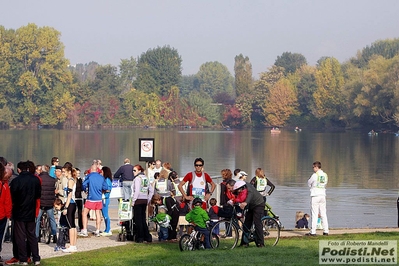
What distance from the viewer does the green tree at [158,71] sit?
141375mm

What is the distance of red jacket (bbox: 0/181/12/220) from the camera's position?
37.3 feet

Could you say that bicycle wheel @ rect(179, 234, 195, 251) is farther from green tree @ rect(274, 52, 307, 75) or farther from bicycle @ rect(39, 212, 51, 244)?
green tree @ rect(274, 52, 307, 75)

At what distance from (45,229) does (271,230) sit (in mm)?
4201

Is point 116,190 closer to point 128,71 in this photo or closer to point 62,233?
point 62,233

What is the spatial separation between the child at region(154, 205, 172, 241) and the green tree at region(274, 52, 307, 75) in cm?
15278

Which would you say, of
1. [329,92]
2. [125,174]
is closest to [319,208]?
[125,174]

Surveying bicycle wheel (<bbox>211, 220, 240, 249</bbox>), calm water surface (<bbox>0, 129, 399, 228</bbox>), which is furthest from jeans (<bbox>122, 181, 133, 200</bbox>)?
calm water surface (<bbox>0, 129, 399, 228</bbox>)

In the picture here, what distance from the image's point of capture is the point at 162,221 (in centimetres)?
1490

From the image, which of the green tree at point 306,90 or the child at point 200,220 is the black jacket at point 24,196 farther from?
the green tree at point 306,90

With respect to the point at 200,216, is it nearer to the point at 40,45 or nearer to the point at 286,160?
the point at 286,160

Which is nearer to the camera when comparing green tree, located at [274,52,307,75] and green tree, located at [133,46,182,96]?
green tree, located at [133,46,182,96]

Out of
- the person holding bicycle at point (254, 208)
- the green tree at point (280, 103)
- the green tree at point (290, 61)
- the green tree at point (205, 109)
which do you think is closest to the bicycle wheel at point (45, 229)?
the person holding bicycle at point (254, 208)

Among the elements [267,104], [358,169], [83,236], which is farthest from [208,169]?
[267,104]

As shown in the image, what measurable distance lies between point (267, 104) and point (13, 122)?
1623 inches
